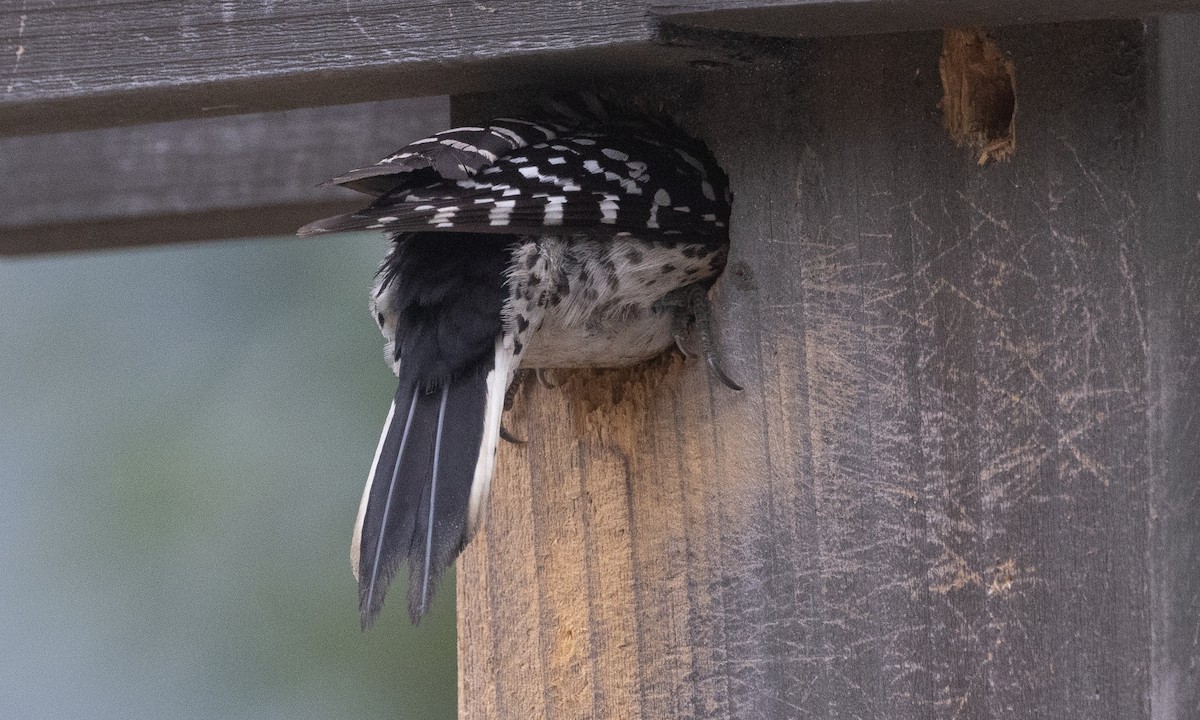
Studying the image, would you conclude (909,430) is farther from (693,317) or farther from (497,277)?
(497,277)

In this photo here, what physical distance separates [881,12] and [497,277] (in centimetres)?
55

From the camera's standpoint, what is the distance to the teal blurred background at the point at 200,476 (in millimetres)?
3883

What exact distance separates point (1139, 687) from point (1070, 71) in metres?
0.68

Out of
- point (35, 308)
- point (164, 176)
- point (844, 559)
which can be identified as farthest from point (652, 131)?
point (35, 308)

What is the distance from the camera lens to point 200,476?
4.01 m

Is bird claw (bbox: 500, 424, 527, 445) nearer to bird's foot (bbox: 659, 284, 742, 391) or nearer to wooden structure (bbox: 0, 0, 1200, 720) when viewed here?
wooden structure (bbox: 0, 0, 1200, 720)

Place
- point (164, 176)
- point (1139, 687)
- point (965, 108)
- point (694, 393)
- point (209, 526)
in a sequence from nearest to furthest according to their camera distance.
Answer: point (1139, 687) < point (965, 108) < point (694, 393) < point (164, 176) < point (209, 526)

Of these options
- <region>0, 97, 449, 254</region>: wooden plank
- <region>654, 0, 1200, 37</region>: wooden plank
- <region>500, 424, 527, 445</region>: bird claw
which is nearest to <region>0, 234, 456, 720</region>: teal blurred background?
<region>0, 97, 449, 254</region>: wooden plank

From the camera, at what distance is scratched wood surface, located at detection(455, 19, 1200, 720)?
5.18ft

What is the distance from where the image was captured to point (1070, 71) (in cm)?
162

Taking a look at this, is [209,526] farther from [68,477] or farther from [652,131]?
[652,131]

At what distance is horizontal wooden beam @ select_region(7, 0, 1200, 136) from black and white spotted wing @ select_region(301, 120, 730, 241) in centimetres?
9

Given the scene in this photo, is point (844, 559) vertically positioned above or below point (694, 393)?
below

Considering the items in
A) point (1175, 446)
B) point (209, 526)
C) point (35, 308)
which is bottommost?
point (209, 526)
